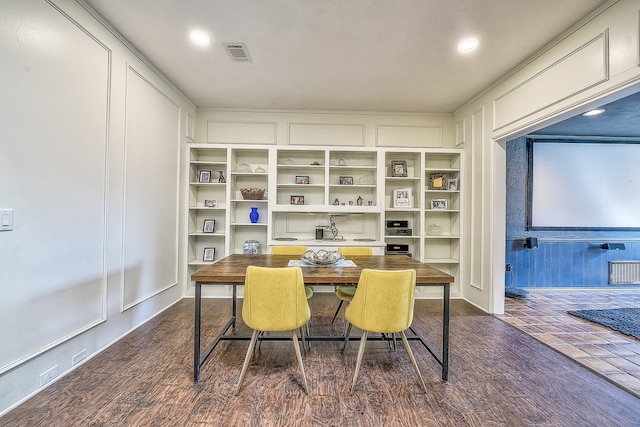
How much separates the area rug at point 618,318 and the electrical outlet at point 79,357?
5042 millimetres

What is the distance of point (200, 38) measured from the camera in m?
2.43

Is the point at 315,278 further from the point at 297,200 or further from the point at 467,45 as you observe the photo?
the point at 467,45

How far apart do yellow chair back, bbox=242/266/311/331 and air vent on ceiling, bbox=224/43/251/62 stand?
83.3 inches

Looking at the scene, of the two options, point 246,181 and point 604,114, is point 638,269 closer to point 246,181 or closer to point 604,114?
point 604,114

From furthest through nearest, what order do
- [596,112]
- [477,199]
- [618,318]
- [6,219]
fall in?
[477,199], [596,112], [618,318], [6,219]

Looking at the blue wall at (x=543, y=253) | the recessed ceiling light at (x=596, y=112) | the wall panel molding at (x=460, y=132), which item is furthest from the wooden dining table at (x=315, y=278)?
the recessed ceiling light at (x=596, y=112)

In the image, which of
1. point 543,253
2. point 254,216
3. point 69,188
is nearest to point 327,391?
point 69,188

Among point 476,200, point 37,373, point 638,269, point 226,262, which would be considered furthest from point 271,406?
point 638,269

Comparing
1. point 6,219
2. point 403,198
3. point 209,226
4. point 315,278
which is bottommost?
point 315,278

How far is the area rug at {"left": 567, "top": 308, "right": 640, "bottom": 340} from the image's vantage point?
2.80 metres

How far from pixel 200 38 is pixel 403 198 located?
10.5 ft

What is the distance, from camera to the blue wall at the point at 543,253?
169 inches

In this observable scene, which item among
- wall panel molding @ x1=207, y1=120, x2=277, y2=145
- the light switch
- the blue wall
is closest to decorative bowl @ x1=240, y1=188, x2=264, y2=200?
wall panel molding @ x1=207, y1=120, x2=277, y2=145

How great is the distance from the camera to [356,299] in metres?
1.89
